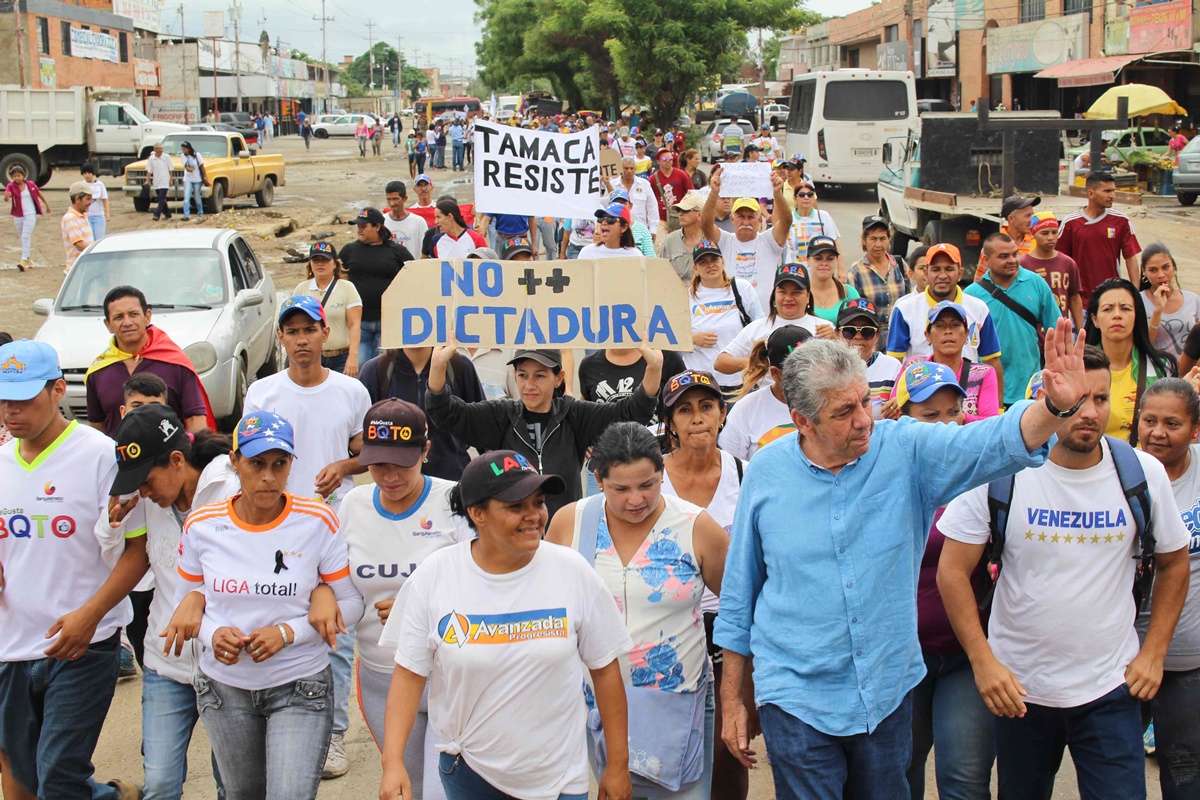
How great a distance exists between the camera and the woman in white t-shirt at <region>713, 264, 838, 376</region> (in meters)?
6.79

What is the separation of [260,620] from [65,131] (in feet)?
113

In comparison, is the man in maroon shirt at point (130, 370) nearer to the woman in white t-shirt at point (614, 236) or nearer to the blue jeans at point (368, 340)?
the blue jeans at point (368, 340)

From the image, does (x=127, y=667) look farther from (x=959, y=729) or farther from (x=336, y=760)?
(x=959, y=729)

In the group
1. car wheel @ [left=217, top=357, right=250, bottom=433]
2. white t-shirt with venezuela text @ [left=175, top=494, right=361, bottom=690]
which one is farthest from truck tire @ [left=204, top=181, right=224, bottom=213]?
white t-shirt with venezuela text @ [left=175, top=494, right=361, bottom=690]

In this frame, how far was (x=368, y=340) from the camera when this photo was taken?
970 cm

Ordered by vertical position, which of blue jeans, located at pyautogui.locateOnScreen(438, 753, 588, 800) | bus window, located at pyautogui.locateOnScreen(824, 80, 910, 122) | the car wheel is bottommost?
blue jeans, located at pyautogui.locateOnScreen(438, 753, 588, 800)

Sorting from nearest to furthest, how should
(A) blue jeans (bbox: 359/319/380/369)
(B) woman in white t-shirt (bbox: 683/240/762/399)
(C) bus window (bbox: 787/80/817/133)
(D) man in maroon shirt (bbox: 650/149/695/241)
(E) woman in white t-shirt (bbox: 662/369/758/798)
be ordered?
(E) woman in white t-shirt (bbox: 662/369/758/798), (B) woman in white t-shirt (bbox: 683/240/762/399), (A) blue jeans (bbox: 359/319/380/369), (D) man in maroon shirt (bbox: 650/149/695/241), (C) bus window (bbox: 787/80/817/133)

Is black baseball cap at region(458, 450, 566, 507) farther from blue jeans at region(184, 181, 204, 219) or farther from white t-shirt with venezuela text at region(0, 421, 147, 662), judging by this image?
blue jeans at region(184, 181, 204, 219)

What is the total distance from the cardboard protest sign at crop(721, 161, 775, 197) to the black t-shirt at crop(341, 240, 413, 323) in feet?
12.1

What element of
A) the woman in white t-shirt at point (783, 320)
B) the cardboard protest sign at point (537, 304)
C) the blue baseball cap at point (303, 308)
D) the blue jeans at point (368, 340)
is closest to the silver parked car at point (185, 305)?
the blue jeans at point (368, 340)

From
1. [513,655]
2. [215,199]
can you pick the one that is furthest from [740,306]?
[215,199]

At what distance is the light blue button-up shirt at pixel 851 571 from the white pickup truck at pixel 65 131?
3328cm

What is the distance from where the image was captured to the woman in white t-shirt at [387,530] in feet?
14.5

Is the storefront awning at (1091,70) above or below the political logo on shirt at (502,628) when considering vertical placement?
above
